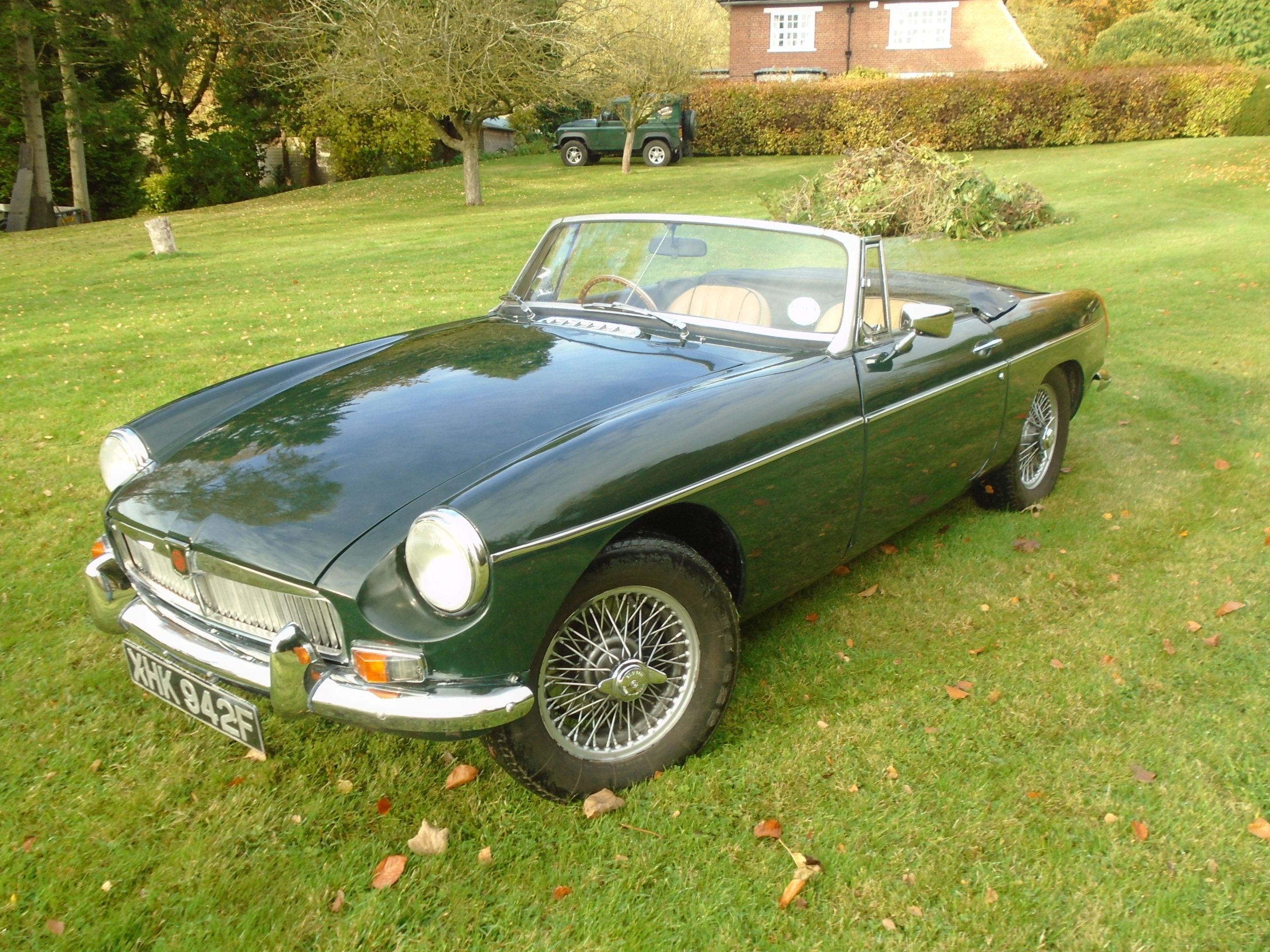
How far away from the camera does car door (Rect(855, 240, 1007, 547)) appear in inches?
134

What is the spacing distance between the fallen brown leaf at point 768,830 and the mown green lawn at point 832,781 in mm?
30

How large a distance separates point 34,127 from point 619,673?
22667 mm

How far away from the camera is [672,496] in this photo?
8.80 feet

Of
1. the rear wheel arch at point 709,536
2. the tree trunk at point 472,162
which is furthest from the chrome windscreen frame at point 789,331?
the tree trunk at point 472,162

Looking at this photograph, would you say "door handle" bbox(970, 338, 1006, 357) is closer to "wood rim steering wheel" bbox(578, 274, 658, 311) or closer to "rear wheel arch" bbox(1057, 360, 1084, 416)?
"rear wheel arch" bbox(1057, 360, 1084, 416)

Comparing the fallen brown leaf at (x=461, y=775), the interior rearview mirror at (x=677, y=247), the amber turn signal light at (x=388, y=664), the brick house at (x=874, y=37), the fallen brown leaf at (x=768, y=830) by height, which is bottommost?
the fallen brown leaf at (x=768, y=830)

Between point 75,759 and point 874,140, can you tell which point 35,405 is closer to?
point 75,759

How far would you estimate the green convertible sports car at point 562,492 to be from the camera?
2.33 m

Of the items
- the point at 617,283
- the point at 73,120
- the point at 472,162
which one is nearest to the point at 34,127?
the point at 73,120

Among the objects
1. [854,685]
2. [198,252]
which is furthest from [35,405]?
[198,252]

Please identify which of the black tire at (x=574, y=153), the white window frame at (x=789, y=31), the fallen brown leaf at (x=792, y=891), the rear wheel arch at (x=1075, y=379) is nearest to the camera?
the fallen brown leaf at (x=792, y=891)

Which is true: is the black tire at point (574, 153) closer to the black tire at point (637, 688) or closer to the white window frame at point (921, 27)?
the white window frame at point (921, 27)

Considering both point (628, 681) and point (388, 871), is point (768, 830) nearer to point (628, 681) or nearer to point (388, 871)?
point (628, 681)

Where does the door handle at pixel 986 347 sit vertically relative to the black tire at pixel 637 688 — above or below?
above
